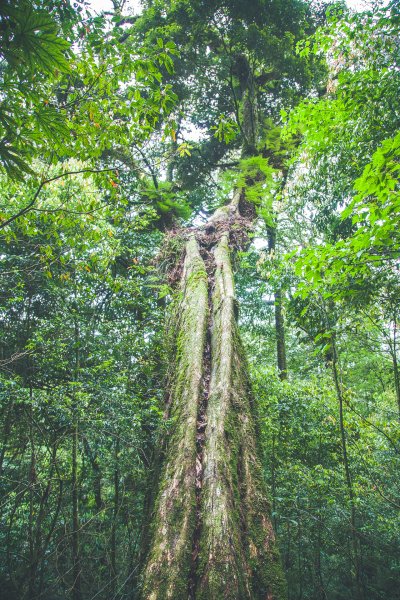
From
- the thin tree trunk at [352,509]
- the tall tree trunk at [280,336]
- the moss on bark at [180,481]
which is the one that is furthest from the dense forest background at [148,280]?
the tall tree trunk at [280,336]

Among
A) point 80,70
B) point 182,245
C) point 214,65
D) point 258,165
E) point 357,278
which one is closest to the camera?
point 80,70

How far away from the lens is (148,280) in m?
6.19

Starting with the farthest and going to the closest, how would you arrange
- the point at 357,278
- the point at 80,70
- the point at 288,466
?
the point at 288,466 < the point at 357,278 < the point at 80,70

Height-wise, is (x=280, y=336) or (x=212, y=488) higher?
(x=280, y=336)

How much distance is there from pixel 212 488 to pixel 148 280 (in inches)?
175

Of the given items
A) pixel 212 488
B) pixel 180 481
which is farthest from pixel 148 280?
pixel 212 488

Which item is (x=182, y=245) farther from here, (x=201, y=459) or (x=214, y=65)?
(x=214, y=65)

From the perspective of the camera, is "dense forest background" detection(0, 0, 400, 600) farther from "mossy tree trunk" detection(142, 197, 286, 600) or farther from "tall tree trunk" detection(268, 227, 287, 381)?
"tall tree trunk" detection(268, 227, 287, 381)

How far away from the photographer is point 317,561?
460 cm

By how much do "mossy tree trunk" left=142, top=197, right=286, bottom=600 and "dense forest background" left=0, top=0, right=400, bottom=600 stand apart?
0.37 metres

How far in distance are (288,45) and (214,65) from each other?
7.67 feet

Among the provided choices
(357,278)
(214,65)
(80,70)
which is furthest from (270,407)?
(214,65)

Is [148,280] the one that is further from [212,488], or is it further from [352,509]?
[352,509]

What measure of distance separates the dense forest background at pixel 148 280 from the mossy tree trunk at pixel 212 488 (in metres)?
0.37
